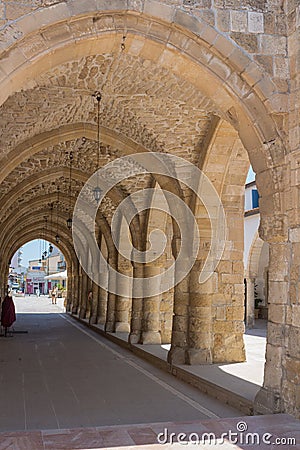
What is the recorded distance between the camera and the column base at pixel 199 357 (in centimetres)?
740

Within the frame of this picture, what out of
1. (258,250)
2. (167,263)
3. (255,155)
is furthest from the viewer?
(258,250)

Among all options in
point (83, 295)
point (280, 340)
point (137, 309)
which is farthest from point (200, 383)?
point (83, 295)

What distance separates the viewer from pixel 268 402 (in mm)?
4496

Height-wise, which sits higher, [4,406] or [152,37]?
[152,37]

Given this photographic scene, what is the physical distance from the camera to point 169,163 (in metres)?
8.08

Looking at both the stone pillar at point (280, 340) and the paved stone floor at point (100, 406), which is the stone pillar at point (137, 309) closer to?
the paved stone floor at point (100, 406)

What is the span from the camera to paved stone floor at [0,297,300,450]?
3.69m

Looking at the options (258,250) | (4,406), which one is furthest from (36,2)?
(258,250)

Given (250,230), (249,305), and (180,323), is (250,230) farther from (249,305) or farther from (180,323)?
(180,323)

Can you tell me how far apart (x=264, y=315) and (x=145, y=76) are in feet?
42.6

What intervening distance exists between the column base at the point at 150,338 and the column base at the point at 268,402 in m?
5.76

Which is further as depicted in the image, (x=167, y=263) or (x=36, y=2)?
(x=167, y=263)

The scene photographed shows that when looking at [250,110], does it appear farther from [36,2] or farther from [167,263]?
[167,263]

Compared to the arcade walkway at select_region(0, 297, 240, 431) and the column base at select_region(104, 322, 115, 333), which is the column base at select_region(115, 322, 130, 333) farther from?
the arcade walkway at select_region(0, 297, 240, 431)
